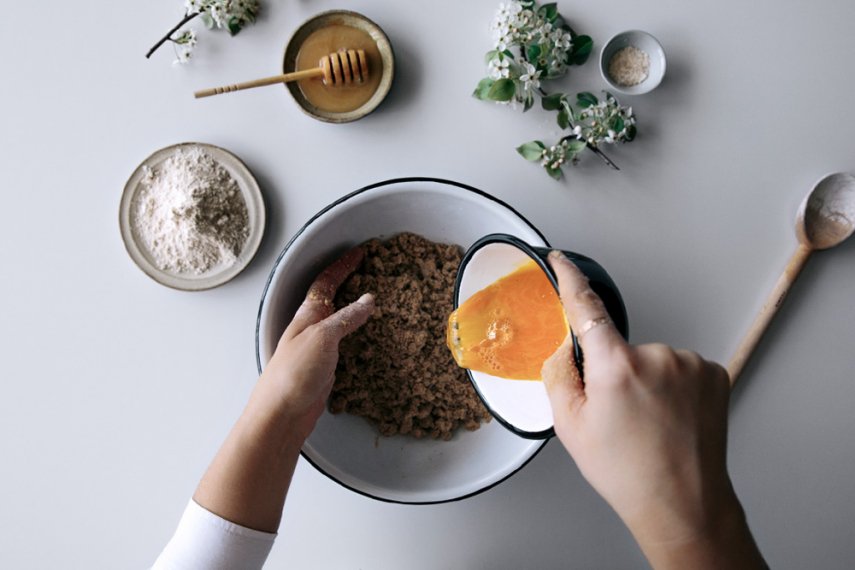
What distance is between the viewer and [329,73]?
100 cm

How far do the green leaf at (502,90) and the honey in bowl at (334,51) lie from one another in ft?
0.58

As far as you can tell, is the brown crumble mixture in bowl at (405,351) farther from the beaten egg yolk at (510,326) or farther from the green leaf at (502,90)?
the green leaf at (502,90)

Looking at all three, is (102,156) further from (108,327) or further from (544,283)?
(544,283)

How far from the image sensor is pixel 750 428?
109 cm

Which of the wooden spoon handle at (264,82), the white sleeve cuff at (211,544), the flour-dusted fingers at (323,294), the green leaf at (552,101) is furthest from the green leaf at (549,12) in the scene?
the white sleeve cuff at (211,544)

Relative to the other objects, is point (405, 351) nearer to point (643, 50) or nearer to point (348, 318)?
point (348, 318)

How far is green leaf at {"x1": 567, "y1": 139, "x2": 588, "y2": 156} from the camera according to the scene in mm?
Result: 1016

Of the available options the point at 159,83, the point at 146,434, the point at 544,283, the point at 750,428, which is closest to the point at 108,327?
the point at 146,434

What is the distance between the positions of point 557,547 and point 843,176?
2.45 ft

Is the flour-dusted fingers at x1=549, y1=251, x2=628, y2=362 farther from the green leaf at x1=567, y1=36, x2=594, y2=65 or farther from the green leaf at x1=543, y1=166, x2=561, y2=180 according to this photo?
the green leaf at x1=567, y1=36, x2=594, y2=65

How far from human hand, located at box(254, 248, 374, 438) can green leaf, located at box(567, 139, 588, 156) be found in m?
0.39

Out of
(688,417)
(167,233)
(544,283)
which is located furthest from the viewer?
(167,233)

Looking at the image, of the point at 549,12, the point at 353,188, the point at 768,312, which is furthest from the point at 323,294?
the point at 768,312

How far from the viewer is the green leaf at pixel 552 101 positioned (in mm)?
1021
